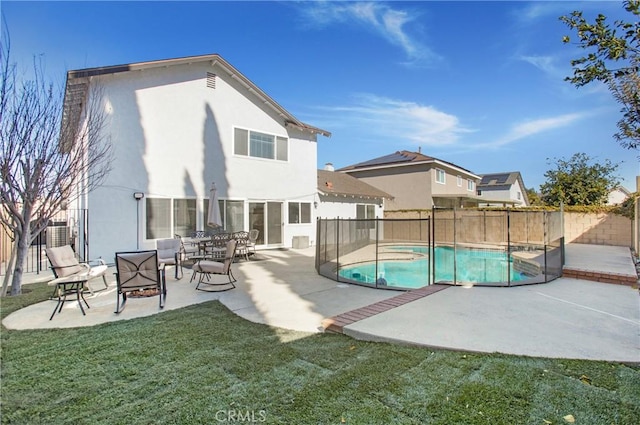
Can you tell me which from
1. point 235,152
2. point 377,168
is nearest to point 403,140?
point 377,168

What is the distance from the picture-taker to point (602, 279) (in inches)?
322

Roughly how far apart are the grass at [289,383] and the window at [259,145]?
35.6ft

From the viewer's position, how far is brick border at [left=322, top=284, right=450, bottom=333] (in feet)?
15.9

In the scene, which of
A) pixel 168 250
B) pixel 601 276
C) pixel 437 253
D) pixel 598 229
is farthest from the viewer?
pixel 598 229

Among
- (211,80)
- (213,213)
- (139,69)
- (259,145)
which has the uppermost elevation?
(211,80)

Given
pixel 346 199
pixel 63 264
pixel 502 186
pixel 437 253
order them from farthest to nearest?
pixel 502 186
pixel 346 199
pixel 437 253
pixel 63 264

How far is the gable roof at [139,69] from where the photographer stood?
9.95 m

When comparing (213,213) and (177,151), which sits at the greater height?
(177,151)

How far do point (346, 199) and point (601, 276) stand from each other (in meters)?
12.9

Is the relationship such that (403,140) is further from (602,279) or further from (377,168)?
(602,279)

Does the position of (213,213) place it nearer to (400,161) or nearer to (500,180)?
(400,161)

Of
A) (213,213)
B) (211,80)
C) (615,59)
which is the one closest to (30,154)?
(213,213)

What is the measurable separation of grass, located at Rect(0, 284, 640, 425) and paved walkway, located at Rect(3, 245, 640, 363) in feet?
1.47

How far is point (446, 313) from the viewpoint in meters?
5.41
